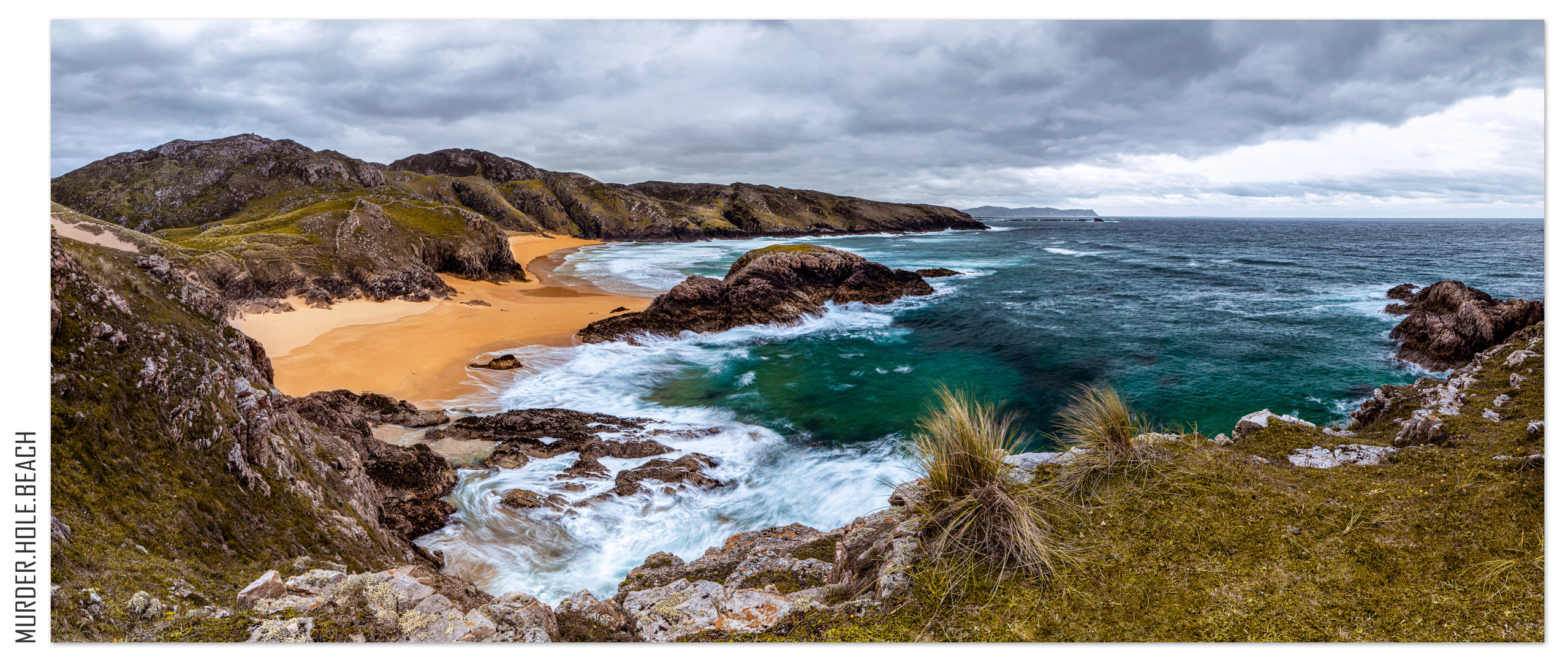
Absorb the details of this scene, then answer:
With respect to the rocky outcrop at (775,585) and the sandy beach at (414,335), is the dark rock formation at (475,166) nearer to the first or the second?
the sandy beach at (414,335)

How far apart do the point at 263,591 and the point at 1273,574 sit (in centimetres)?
612

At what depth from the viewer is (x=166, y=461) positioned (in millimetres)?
4355

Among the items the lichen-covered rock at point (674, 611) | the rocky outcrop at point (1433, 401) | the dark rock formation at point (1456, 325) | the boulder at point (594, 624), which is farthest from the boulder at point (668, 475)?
the dark rock formation at point (1456, 325)

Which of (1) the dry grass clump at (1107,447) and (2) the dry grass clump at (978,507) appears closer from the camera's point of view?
(2) the dry grass clump at (978,507)

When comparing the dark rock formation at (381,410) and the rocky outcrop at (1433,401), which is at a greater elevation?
the rocky outcrop at (1433,401)

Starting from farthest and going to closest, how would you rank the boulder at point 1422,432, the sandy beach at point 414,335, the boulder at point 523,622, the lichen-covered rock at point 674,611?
the sandy beach at point 414,335 → the boulder at point 1422,432 → the lichen-covered rock at point 674,611 → the boulder at point 523,622

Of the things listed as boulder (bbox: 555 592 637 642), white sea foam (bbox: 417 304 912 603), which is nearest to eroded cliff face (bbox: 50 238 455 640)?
white sea foam (bbox: 417 304 912 603)

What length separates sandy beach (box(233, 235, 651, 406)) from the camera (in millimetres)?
16109

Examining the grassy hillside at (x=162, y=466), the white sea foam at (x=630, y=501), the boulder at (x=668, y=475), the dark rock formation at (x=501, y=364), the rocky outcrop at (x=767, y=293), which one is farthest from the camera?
the rocky outcrop at (x=767, y=293)

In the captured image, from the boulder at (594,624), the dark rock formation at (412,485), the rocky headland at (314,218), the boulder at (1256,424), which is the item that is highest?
the rocky headland at (314,218)

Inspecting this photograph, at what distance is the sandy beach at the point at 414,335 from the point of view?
16109 millimetres

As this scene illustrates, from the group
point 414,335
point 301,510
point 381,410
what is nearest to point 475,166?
point 414,335

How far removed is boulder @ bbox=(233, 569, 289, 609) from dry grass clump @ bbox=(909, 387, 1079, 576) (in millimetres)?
4079

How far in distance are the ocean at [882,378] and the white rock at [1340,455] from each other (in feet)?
5.33
